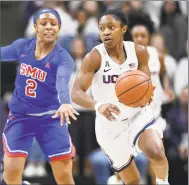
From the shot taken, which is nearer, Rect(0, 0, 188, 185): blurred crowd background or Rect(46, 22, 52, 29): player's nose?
Rect(46, 22, 52, 29): player's nose

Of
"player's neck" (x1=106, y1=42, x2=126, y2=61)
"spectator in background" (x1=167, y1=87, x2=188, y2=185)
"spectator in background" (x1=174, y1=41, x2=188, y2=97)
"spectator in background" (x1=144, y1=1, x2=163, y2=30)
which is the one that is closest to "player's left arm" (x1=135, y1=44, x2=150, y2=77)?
"player's neck" (x1=106, y1=42, x2=126, y2=61)

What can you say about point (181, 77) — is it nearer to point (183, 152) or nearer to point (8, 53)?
point (183, 152)

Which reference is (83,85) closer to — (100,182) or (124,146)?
(124,146)

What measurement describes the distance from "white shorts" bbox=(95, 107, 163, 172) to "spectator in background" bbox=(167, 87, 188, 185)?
8.27 feet

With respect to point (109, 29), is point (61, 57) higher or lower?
lower

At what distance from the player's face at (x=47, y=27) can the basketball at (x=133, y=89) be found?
95 cm

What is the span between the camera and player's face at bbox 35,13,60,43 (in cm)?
679

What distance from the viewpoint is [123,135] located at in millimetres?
6770

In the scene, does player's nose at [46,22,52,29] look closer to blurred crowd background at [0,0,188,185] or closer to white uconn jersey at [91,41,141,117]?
white uconn jersey at [91,41,141,117]

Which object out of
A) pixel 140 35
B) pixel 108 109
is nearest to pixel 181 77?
pixel 140 35

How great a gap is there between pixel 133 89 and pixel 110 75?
45 centimetres

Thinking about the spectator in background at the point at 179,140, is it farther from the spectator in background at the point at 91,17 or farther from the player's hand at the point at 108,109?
the player's hand at the point at 108,109

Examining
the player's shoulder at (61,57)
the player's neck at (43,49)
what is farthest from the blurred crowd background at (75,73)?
the player's shoulder at (61,57)

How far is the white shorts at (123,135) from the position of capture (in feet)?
21.7
